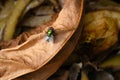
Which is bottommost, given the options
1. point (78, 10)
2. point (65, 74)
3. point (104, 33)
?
point (65, 74)

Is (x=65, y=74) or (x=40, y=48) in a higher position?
(x=40, y=48)

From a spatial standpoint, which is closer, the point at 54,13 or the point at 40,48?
the point at 40,48

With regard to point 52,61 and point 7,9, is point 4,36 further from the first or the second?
point 52,61

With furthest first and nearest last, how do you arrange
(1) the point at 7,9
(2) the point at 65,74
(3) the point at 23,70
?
(1) the point at 7,9 → (2) the point at 65,74 → (3) the point at 23,70

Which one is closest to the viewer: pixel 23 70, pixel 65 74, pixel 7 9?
pixel 23 70

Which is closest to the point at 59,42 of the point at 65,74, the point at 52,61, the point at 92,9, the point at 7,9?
the point at 52,61

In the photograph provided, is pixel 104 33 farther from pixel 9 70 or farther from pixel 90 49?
pixel 9 70

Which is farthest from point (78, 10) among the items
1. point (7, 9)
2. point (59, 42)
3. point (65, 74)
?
point (7, 9)
